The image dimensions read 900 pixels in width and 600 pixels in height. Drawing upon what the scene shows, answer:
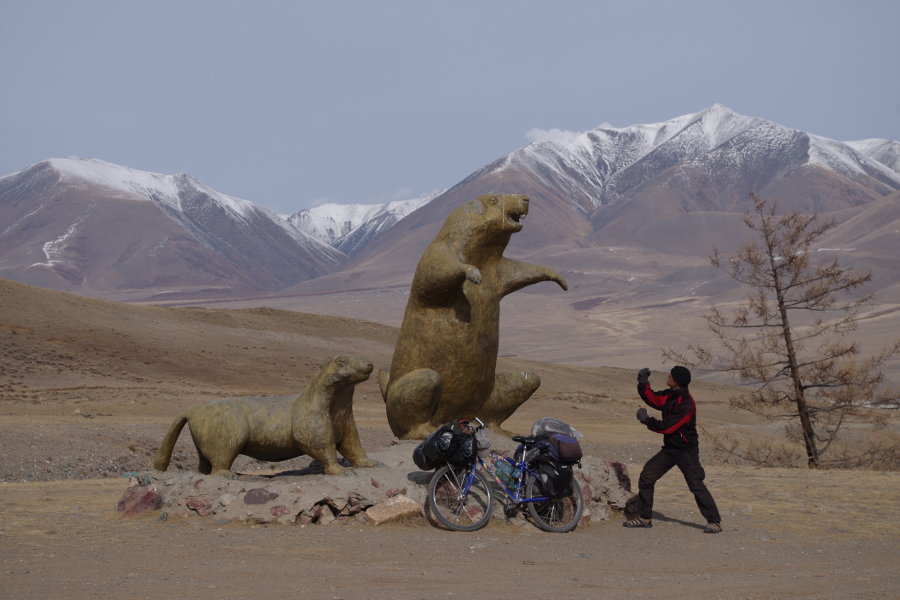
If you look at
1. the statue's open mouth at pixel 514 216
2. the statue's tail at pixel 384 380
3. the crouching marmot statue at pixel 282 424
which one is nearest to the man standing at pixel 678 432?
the statue's open mouth at pixel 514 216

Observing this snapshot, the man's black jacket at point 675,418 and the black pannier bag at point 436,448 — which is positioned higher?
the man's black jacket at point 675,418

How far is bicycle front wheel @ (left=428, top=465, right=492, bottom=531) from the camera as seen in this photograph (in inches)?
333

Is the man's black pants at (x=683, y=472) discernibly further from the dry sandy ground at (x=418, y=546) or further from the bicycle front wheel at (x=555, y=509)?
the bicycle front wheel at (x=555, y=509)

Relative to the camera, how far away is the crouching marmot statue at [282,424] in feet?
30.0

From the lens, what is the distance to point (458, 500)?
8.65 meters

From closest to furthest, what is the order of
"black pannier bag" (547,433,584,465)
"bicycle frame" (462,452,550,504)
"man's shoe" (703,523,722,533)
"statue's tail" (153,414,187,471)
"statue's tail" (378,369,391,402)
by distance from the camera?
"black pannier bag" (547,433,584,465), "bicycle frame" (462,452,550,504), "man's shoe" (703,523,722,533), "statue's tail" (153,414,187,471), "statue's tail" (378,369,391,402)

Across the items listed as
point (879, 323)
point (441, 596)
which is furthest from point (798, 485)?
point (879, 323)

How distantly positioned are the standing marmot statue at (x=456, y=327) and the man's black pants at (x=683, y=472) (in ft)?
6.71

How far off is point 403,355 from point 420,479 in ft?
5.48

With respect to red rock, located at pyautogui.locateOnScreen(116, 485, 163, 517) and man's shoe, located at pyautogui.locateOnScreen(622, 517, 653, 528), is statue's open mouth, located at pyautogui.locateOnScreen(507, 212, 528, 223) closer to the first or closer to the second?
man's shoe, located at pyautogui.locateOnScreen(622, 517, 653, 528)

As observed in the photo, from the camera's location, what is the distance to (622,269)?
16825 cm

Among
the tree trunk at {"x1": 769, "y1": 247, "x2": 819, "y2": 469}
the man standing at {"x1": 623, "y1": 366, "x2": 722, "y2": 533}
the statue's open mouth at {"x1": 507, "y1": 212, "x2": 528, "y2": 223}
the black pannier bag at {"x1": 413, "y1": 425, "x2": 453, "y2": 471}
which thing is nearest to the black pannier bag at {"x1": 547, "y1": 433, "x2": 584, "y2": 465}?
the man standing at {"x1": 623, "y1": 366, "x2": 722, "y2": 533}

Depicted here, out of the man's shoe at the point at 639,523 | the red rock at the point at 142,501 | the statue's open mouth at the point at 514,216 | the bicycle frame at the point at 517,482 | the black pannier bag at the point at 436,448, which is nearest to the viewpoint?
the black pannier bag at the point at 436,448

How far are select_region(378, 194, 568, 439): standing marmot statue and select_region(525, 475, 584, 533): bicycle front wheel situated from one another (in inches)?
66.9
